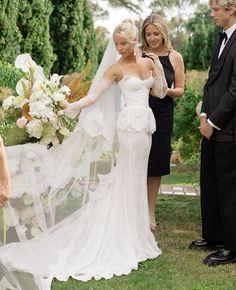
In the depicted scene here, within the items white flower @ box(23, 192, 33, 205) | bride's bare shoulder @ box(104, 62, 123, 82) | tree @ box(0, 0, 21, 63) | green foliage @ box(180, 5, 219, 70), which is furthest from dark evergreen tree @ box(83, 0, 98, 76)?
green foliage @ box(180, 5, 219, 70)

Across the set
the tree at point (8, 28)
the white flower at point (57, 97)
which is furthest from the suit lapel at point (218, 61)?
the tree at point (8, 28)

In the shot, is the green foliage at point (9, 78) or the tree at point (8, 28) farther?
the tree at point (8, 28)

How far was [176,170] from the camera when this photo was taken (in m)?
12.2

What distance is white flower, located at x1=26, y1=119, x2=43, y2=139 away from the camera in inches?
189

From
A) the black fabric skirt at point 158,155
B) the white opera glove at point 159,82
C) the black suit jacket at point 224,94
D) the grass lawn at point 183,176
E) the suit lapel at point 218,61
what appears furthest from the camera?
the grass lawn at point 183,176

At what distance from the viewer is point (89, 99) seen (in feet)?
16.1

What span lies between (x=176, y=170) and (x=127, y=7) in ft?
45.8

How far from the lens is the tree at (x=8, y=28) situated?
9.70m

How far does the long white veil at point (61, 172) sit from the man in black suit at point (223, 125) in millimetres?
801

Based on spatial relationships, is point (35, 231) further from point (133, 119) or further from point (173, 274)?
point (133, 119)

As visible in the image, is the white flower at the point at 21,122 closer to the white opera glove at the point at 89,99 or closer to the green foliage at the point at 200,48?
the white opera glove at the point at 89,99

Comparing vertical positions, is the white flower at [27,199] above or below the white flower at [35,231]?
above

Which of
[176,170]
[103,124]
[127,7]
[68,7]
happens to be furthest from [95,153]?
[127,7]

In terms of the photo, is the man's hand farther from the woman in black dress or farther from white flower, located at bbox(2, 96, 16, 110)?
white flower, located at bbox(2, 96, 16, 110)
